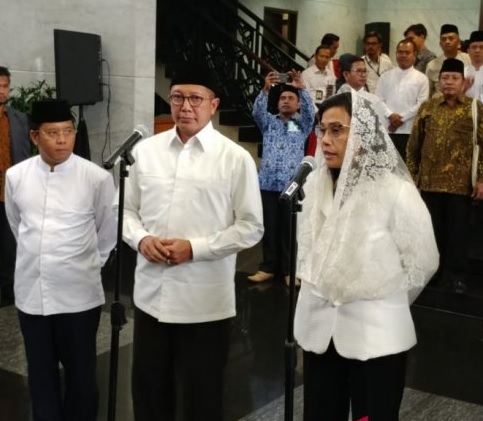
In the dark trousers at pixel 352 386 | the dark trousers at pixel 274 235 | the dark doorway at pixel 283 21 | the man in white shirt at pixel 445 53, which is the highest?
the dark doorway at pixel 283 21

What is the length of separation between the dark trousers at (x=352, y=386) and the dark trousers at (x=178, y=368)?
468 millimetres

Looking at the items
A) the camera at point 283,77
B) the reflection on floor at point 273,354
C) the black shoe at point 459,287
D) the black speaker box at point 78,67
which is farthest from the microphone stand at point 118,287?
the black speaker box at point 78,67

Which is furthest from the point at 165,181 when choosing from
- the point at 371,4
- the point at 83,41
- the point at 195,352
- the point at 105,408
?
the point at 371,4

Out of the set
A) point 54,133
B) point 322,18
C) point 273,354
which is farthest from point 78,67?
point 322,18

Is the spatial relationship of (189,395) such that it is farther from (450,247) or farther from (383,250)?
(450,247)

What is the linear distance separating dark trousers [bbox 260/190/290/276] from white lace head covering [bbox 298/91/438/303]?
353cm

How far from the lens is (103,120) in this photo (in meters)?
6.84

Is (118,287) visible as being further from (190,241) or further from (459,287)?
(459,287)

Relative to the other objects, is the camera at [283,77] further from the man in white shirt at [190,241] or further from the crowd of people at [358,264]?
the crowd of people at [358,264]

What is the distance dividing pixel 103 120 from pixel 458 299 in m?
3.48

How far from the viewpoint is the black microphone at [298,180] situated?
2.04 m

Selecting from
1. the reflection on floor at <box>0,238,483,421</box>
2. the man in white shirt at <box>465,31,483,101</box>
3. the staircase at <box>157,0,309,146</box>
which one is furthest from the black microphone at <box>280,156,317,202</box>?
the staircase at <box>157,0,309,146</box>

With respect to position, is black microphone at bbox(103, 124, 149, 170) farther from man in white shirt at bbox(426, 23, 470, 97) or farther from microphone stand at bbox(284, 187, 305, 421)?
man in white shirt at bbox(426, 23, 470, 97)

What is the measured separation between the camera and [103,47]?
22.1 feet
